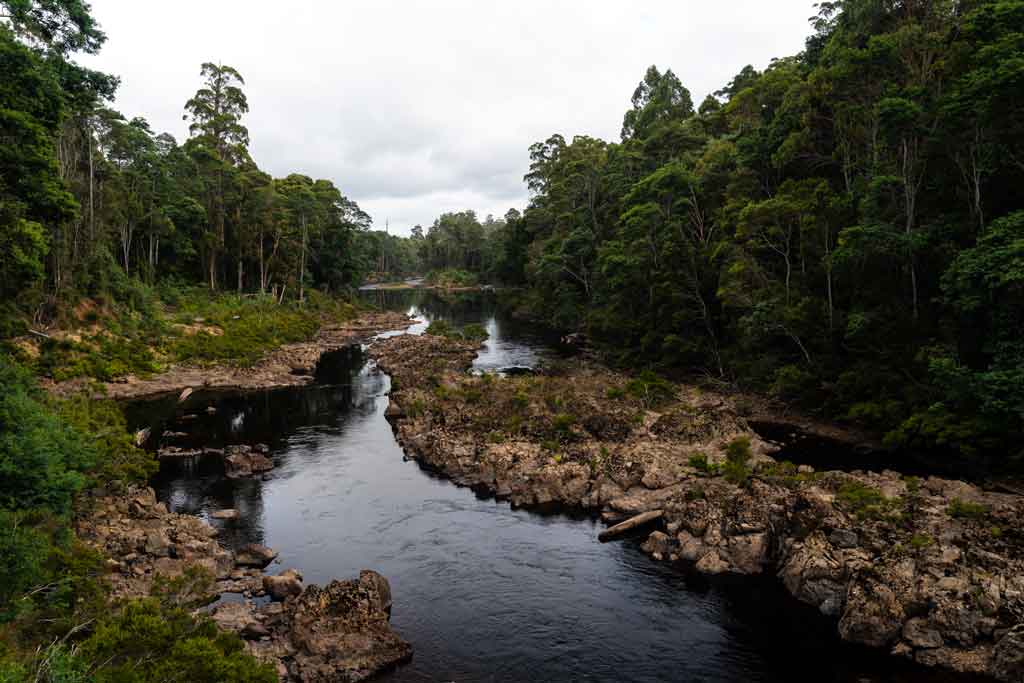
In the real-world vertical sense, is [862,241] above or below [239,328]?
above

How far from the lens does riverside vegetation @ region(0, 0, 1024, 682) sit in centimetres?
1552

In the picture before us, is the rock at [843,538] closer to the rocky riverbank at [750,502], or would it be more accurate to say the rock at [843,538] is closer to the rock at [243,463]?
the rocky riverbank at [750,502]

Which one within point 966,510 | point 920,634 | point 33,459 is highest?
point 33,459

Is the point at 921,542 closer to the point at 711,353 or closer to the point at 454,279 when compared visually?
the point at 711,353

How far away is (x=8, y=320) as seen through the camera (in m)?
36.0

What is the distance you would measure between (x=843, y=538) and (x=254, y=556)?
1799 centimetres

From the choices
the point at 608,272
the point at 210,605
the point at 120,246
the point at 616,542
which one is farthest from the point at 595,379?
the point at 120,246

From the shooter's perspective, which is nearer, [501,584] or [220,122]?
[501,584]

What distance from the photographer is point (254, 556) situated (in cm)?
2058

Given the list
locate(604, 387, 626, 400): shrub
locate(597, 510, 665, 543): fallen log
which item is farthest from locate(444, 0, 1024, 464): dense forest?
locate(597, 510, 665, 543): fallen log

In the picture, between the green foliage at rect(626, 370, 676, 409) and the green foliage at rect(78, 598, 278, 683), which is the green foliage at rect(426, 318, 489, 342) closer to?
the green foliage at rect(626, 370, 676, 409)

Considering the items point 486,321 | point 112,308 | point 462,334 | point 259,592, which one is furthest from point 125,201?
point 259,592

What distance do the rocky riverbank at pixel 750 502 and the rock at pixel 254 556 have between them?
30.4 ft

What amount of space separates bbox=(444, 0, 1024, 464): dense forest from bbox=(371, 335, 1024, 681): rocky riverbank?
15.2 ft
